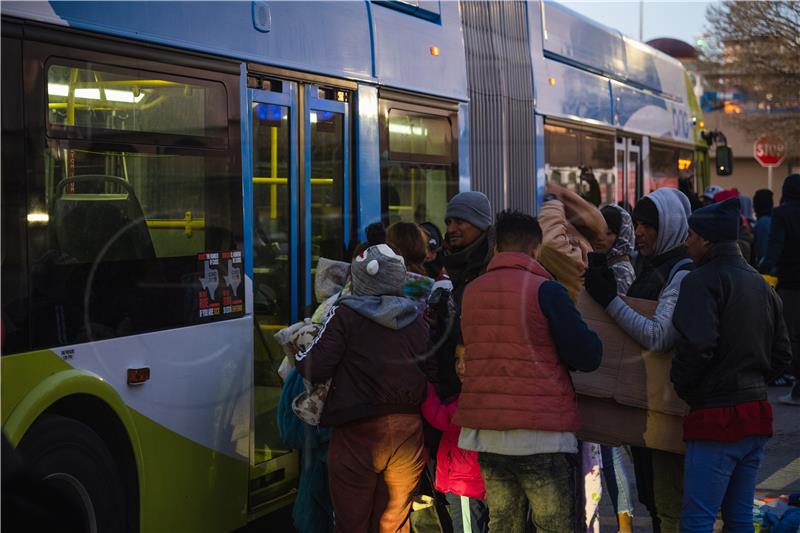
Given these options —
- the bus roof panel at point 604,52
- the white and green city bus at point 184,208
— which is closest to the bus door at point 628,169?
the bus roof panel at point 604,52

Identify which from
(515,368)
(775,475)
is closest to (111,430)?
(515,368)

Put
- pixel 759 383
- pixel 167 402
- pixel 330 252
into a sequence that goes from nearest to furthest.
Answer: pixel 759 383 → pixel 167 402 → pixel 330 252

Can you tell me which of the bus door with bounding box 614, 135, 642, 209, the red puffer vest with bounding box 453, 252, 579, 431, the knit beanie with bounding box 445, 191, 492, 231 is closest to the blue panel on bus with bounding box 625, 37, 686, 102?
the bus door with bounding box 614, 135, 642, 209

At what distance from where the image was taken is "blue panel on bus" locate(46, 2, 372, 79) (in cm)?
462

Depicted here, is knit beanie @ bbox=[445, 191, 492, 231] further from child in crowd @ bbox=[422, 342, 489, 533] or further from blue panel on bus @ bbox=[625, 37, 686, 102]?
blue panel on bus @ bbox=[625, 37, 686, 102]

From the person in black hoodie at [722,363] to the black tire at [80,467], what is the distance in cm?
236

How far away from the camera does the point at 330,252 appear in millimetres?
6379

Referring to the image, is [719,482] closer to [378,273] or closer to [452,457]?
[452,457]

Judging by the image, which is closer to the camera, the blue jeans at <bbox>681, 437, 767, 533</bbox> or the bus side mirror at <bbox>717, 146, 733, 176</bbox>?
the blue jeans at <bbox>681, 437, 767, 533</bbox>

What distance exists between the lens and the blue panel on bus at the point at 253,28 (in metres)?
4.62

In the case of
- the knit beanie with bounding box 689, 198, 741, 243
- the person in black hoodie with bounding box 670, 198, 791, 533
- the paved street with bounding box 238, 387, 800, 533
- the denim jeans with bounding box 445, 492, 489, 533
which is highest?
the knit beanie with bounding box 689, 198, 741, 243

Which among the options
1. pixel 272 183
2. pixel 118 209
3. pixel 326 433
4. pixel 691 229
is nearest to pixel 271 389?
pixel 326 433

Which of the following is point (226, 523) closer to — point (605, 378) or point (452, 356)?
point (452, 356)

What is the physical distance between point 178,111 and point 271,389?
1.64 m
